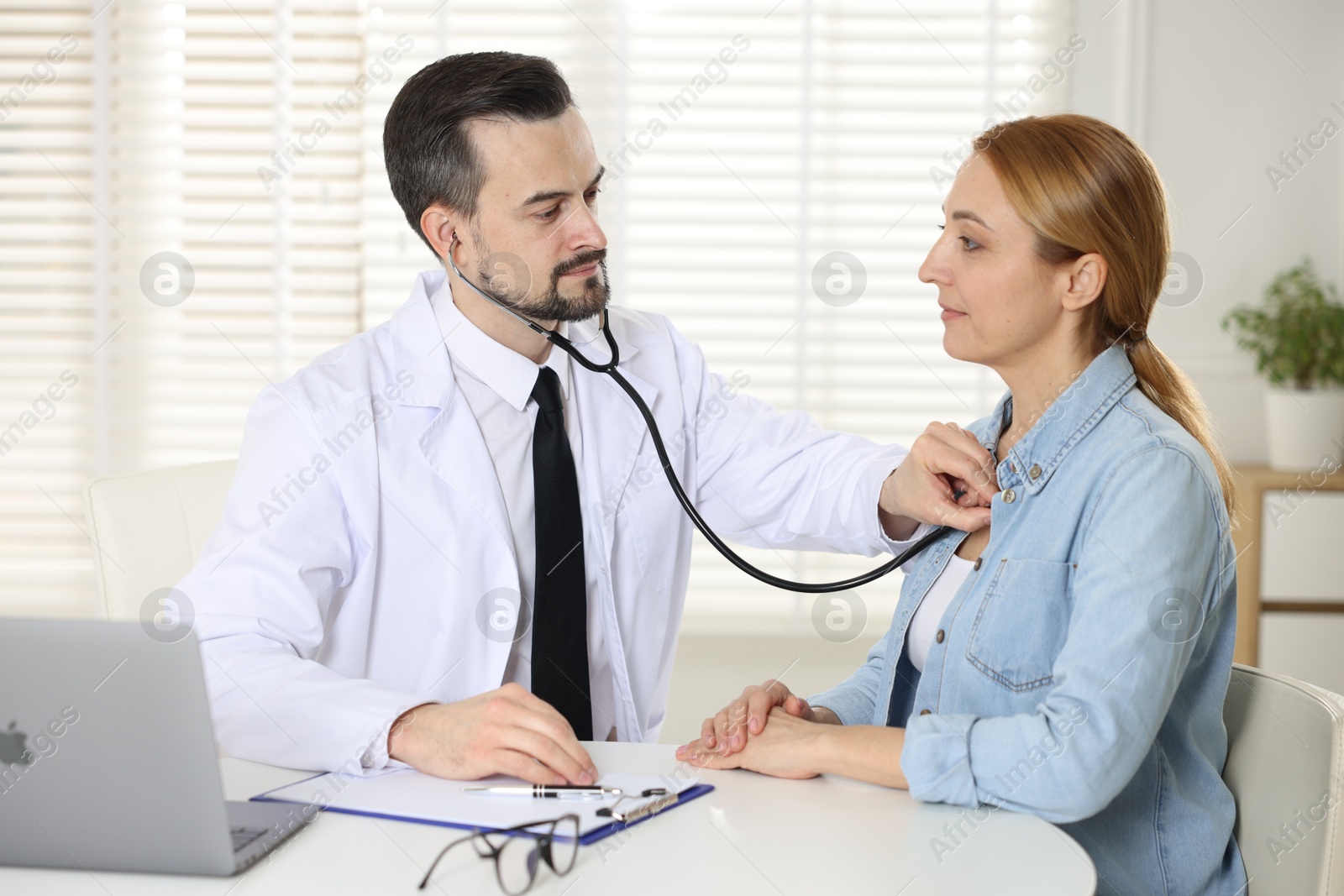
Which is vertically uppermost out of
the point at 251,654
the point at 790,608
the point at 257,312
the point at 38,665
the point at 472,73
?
the point at 472,73

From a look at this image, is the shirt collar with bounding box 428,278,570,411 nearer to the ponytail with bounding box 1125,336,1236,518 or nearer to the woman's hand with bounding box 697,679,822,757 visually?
the woman's hand with bounding box 697,679,822,757

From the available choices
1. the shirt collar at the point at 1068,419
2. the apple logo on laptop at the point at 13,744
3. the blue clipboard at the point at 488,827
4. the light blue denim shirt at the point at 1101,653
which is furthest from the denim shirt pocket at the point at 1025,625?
the apple logo on laptop at the point at 13,744

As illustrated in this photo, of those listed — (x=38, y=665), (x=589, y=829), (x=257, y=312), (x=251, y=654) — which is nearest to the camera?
(x=38, y=665)

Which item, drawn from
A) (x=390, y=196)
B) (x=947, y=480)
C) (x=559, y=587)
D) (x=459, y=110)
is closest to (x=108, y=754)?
(x=559, y=587)

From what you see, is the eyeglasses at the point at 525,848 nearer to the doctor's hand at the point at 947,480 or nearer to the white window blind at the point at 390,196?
the doctor's hand at the point at 947,480

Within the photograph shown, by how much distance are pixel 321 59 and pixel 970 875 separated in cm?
267

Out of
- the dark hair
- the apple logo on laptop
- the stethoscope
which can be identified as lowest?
the apple logo on laptop

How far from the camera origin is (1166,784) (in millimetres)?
1241

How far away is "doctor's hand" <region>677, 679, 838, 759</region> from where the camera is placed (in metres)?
1.24

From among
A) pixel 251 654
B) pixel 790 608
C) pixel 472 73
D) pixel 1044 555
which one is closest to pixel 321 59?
pixel 472 73

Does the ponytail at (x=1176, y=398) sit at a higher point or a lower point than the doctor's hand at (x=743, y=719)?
higher

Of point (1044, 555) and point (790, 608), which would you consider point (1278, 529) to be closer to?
point (790, 608)

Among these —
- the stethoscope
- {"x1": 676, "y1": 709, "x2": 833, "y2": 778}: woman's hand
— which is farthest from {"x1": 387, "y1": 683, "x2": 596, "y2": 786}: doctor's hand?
the stethoscope

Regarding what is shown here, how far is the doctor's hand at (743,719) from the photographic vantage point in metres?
1.24
